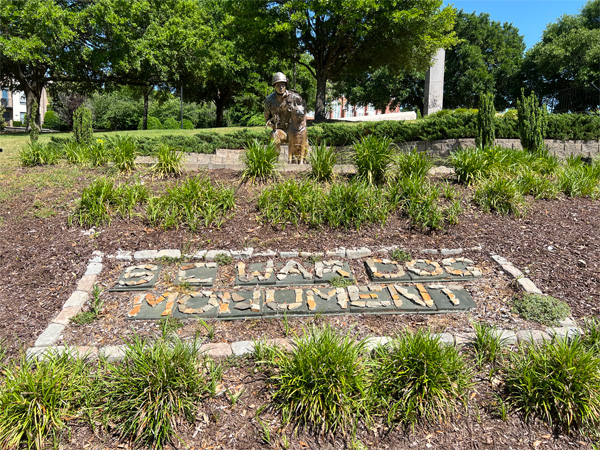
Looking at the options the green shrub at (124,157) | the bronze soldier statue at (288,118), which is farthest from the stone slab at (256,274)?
the green shrub at (124,157)

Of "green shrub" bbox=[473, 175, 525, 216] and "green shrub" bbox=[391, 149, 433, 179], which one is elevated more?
"green shrub" bbox=[391, 149, 433, 179]

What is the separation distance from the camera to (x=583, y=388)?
288cm

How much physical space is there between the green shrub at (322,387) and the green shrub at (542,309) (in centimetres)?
193

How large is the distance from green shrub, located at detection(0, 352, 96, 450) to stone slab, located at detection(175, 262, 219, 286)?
5.14 feet

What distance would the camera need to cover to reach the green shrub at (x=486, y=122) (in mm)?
9289

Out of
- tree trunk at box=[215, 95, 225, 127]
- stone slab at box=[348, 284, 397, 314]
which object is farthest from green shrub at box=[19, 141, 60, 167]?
tree trunk at box=[215, 95, 225, 127]

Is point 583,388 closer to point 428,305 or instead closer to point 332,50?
point 428,305

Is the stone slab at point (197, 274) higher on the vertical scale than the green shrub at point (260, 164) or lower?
lower

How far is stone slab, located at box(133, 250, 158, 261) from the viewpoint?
16.4 feet

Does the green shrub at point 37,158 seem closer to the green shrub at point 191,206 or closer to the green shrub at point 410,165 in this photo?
the green shrub at point 191,206

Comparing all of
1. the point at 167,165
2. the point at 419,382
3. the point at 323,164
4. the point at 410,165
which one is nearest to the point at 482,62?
the point at 410,165

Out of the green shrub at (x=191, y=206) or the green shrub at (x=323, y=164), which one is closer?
the green shrub at (x=191, y=206)

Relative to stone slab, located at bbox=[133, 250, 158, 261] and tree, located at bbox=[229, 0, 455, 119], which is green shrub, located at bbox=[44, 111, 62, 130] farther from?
stone slab, located at bbox=[133, 250, 158, 261]

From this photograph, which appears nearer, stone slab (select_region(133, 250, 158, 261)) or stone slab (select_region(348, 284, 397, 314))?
stone slab (select_region(348, 284, 397, 314))
